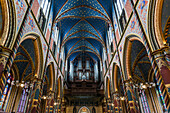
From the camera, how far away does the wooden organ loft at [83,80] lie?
76.6 ft

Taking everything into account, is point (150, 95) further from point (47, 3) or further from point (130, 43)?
point (47, 3)

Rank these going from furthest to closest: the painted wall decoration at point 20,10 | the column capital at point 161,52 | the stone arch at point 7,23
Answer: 1. the painted wall decoration at point 20,10
2. the stone arch at point 7,23
3. the column capital at point 161,52

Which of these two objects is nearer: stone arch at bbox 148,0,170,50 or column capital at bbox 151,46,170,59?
column capital at bbox 151,46,170,59

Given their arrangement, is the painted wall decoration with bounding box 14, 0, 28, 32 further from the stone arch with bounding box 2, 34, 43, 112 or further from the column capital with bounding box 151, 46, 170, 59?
the column capital with bounding box 151, 46, 170, 59

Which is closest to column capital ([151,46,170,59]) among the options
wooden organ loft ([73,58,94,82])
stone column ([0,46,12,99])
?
stone column ([0,46,12,99])

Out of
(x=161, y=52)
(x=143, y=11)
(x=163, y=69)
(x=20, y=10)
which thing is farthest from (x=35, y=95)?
(x=143, y=11)

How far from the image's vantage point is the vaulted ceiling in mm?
16625

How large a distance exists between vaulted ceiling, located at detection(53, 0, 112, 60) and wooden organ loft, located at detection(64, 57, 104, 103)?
449 centimetres

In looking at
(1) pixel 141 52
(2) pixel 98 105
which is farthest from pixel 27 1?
(2) pixel 98 105

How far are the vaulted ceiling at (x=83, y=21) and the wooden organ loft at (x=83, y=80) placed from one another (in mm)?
4489

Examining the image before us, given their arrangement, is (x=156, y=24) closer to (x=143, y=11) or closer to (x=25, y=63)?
(x=143, y=11)

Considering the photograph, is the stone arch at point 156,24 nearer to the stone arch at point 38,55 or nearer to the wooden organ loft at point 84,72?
the stone arch at point 38,55

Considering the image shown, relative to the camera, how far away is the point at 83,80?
25219mm

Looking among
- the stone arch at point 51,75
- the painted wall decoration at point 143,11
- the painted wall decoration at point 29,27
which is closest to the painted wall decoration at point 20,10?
the painted wall decoration at point 29,27
